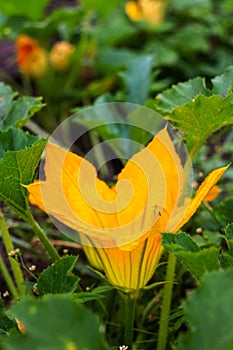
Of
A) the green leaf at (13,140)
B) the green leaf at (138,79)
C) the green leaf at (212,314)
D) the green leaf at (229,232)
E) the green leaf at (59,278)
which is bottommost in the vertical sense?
the green leaf at (138,79)

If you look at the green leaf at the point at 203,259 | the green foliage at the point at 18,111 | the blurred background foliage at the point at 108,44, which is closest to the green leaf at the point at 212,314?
the green leaf at the point at 203,259

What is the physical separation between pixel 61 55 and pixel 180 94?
4.41 feet

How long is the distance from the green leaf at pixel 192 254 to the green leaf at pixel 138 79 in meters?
0.86

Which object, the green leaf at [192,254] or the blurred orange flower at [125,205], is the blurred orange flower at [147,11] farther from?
the green leaf at [192,254]

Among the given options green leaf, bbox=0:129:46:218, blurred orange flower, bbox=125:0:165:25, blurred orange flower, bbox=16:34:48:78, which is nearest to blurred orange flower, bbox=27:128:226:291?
green leaf, bbox=0:129:46:218

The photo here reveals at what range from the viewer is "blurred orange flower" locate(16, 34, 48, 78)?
2.59 meters

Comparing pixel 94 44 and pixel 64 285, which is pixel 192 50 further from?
pixel 64 285

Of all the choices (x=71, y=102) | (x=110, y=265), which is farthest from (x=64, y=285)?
(x=71, y=102)

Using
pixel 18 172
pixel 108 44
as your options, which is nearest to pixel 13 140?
pixel 18 172

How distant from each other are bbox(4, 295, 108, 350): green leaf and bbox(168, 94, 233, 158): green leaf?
1.68ft

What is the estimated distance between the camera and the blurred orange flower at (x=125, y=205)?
114cm

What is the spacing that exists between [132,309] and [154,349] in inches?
8.8

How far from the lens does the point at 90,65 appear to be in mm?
2887

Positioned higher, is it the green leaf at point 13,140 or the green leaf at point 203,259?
the green leaf at point 13,140
